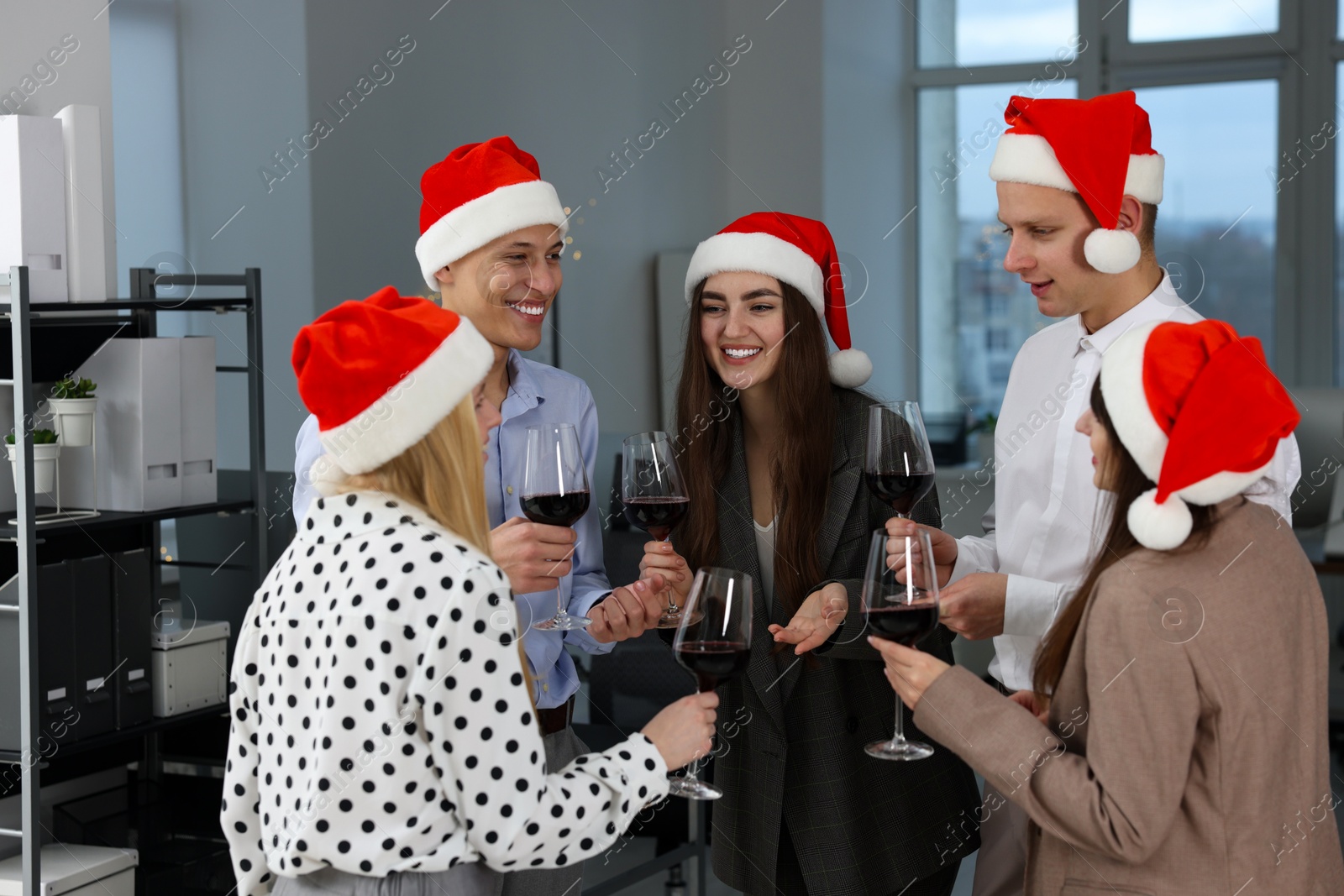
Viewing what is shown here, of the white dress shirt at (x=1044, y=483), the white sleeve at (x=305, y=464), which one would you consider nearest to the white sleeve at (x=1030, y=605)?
the white dress shirt at (x=1044, y=483)

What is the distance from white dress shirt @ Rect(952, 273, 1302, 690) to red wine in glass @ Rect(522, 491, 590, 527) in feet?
1.92

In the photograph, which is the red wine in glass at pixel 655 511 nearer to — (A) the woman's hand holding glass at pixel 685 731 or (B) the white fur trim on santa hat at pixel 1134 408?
(A) the woman's hand holding glass at pixel 685 731

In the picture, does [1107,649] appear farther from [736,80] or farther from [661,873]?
[736,80]

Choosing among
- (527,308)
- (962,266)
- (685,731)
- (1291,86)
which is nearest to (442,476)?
(685,731)

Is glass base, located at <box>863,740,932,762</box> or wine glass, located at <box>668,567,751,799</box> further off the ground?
wine glass, located at <box>668,567,751,799</box>

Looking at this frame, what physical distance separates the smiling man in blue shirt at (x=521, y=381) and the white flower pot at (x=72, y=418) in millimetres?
1005

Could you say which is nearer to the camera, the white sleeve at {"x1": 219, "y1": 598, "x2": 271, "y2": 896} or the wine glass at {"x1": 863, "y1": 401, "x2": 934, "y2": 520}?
the white sleeve at {"x1": 219, "y1": 598, "x2": 271, "y2": 896}

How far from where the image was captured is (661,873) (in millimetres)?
3557

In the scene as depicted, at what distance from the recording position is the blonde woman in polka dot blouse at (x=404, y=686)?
1100 millimetres

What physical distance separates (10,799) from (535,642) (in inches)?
67.7

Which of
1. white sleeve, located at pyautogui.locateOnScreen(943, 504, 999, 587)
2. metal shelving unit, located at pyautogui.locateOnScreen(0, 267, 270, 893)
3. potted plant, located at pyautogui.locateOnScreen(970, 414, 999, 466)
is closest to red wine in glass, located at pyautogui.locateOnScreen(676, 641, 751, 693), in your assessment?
white sleeve, located at pyautogui.locateOnScreen(943, 504, 999, 587)

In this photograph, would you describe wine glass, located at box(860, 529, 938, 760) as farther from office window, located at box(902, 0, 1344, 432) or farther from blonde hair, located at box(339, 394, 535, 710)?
office window, located at box(902, 0, 1344, 432)

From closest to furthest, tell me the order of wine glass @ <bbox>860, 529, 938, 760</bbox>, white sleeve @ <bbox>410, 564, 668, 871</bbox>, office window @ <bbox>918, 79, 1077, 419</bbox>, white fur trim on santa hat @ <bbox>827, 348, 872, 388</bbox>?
white sleeve @ <bbox>410, 564, 668, 871</bbox> < wine glass @ <bbox>860, 529, 938, 760</bbox> < white fur trim on santa hat @ <bbox>827, 348, 872, 388</bbox> < office window @ <bbox>918, 79, 1077, 419</bbox>

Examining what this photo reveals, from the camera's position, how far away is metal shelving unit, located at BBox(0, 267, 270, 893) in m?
2.39
